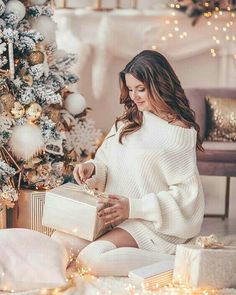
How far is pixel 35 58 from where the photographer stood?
2902 mm

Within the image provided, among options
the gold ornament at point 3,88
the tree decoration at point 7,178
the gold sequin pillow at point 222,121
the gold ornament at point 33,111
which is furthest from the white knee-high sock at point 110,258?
the gold sequin pillow at point 222,121

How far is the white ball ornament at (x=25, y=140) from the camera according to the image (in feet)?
9.30

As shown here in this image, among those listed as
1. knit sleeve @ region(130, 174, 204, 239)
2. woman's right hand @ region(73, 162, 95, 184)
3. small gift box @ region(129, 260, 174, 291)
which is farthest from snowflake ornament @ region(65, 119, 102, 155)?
small gift box @ region(129, 260, 174, 291)

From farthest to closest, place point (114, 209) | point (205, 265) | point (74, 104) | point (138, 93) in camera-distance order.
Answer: point (74, 104) → point (138, 93) → point (114, 209) → point (205, 265)

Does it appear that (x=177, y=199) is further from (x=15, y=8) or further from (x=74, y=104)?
(x=15, y=8)

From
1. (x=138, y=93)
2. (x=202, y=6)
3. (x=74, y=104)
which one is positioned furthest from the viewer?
(x=202, y=6)

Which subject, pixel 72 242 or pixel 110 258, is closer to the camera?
pixel 110 258

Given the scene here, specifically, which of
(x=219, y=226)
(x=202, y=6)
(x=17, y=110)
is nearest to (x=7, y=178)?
(x=17, y=110)

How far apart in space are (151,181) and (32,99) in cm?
65

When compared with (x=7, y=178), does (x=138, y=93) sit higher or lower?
higher

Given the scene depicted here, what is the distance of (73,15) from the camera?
476 centimetres

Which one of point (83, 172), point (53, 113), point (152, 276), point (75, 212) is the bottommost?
point (152, 276)

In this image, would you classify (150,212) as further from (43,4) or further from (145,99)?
(43,4)

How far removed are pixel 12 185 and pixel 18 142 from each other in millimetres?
204
